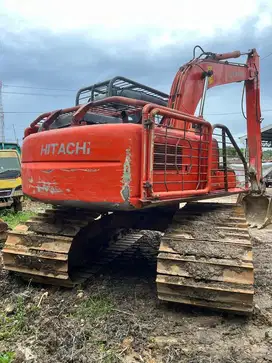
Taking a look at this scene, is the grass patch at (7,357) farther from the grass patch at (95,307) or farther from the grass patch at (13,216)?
the grass patch at (13,216)

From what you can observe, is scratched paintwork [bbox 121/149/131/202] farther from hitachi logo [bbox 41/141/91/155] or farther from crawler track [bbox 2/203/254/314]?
crawler track [bbox 2/203/254/314]

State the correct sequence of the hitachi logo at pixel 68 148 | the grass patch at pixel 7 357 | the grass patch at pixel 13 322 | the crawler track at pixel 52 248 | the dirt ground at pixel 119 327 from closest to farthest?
the grass patch at pixel 7 357, the dirt ground at pixel 119 327, the grass patch at pixel 13 322, the hitachi logo at pixel 68 148, the crawler track at pixel 52 248

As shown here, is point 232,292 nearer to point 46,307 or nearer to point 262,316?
point 262,316

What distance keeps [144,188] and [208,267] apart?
3.04 feet

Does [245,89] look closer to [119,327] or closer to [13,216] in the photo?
[119,327]

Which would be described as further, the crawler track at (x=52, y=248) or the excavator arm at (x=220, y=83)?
the excavator arm at (x=220, y=83)

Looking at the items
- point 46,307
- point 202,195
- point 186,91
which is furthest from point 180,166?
point 46,307

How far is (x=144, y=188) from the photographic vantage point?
3.30m

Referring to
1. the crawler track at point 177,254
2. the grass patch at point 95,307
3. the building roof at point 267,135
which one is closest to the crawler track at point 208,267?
the crawler track at point 177,254

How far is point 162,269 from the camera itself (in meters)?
3.52

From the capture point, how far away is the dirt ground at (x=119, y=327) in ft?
9.53

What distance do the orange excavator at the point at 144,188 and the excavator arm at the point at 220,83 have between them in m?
0.02

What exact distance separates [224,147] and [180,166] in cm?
98

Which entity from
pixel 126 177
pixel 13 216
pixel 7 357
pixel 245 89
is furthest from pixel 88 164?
pixel 13 216
